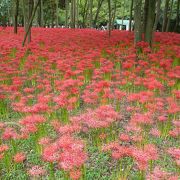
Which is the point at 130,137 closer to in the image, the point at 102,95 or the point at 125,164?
the point at 125,164

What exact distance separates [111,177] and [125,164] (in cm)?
52

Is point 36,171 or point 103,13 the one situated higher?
point 103,13

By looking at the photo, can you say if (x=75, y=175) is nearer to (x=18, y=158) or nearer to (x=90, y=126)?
(x=18, y=158)

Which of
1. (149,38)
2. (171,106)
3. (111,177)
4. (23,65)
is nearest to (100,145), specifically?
(111,177)

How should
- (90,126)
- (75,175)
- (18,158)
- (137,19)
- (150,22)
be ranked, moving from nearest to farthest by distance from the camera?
(75,175), (18,158), (90,126), (137,19), (150,22)

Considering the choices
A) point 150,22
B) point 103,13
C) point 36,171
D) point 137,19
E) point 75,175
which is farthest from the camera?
point 103,13

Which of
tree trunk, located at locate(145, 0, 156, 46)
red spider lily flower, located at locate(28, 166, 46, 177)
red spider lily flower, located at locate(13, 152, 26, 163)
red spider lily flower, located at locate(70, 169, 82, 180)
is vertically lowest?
red spider lily flower, located at locate(28, 166, 46, 177)

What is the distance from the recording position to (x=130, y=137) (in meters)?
5.99

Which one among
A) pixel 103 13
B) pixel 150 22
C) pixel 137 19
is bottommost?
pixel 150 22

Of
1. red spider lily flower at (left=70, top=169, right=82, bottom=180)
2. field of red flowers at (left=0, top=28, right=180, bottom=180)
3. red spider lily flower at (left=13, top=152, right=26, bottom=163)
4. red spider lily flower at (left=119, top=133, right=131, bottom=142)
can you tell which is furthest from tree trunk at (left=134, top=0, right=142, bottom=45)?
red spider lily flower at (left=70, top=169, right=82, bottom=180)

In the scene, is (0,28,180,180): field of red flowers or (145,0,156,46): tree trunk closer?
(0,28,180,180): field of red flowers

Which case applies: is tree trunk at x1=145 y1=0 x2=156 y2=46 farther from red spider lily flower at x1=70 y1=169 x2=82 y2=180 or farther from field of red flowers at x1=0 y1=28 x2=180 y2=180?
red spider lily flower at x1=70 y1=169 x2=82 y2=180

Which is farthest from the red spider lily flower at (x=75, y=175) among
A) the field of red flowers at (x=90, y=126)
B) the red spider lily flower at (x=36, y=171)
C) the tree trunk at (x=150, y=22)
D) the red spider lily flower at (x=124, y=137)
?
the tree trunk at (x=150, y=22)

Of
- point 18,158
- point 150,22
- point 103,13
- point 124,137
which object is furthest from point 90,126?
point 103,13
